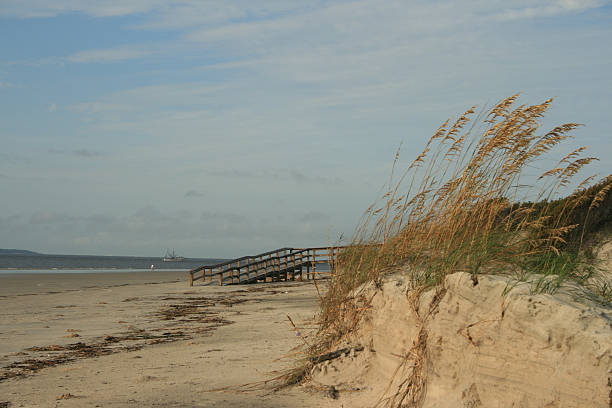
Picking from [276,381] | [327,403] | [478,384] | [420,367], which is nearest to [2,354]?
[276,381]

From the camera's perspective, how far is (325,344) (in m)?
6.25

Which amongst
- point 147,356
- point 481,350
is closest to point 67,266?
point 147,356

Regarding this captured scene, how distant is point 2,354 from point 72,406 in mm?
4218

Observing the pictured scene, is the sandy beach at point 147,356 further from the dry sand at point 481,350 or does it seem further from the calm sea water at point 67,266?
the calm sea water at point 67,266

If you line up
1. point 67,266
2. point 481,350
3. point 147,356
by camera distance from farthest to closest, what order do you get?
point 67,266 < point 147,356 < point 481,350

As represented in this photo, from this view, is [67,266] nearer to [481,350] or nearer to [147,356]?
[147,356]

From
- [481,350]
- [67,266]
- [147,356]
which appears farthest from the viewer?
[67,266]

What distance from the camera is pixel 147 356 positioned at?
27.4 ft

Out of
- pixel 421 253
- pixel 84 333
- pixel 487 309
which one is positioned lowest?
pixel 84 333

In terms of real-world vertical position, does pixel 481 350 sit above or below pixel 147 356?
above

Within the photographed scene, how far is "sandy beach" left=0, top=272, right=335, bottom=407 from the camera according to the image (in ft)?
18.9

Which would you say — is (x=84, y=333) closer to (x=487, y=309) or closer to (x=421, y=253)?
(x=421, y=253)

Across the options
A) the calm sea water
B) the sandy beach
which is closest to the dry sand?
the sandy beach

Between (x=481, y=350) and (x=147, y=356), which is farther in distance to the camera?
(x=147, y=356)
